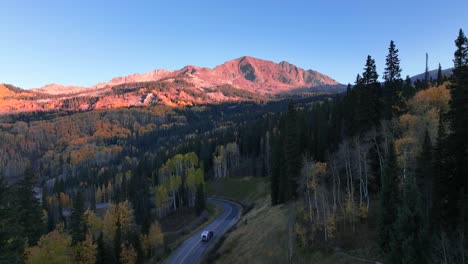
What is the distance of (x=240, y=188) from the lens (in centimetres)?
11756

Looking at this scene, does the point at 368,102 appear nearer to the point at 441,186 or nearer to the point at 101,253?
the point at 441,186

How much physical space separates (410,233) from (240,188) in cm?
8950

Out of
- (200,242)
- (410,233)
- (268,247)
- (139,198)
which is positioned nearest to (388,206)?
(410,233)

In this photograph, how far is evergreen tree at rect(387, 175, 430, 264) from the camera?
1139 inches

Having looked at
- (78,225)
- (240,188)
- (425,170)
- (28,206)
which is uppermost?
(425,170)

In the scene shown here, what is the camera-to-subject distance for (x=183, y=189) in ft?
386

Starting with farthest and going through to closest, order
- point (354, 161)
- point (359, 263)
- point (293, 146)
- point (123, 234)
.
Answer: point (123, 234), point (293, 146), point (354, 161), point (359, 263)

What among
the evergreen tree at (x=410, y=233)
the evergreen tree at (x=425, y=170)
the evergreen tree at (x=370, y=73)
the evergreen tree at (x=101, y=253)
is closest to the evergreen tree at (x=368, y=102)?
the evergreen tree at (x=370, y=73)

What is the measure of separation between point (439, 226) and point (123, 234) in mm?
61334

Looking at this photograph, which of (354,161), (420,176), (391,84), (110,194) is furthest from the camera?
(110,194)

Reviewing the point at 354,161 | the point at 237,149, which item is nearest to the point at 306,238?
the point at 354,161

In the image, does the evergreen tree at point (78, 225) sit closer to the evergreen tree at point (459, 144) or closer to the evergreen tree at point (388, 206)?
the evergreen tree at point (388, 206)

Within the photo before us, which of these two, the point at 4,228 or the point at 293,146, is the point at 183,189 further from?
the point at 4,228

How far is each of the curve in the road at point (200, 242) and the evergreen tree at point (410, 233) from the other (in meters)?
37.2
